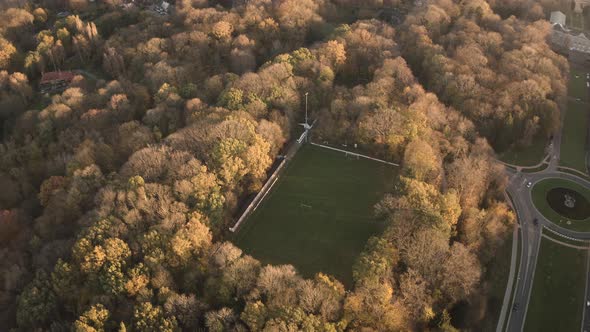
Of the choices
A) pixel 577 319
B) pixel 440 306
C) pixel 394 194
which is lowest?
pixel 577 319

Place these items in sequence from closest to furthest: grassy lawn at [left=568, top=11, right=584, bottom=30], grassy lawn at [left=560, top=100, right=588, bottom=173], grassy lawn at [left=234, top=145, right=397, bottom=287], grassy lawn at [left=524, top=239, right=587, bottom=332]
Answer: grassy lawn at [left=524, top=239, right=587, bottom=332], grassy lawn at [left=234, top=145, right=397, bottom=287], grassy lawn at [left=560, top=100, right=588, bottom=173], grassy lawn at [left=568, top=11, right=584, bottom=30]

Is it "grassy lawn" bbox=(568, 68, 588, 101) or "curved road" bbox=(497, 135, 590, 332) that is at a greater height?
"grassy lawn" bbox=(568, 68, 588, 101)

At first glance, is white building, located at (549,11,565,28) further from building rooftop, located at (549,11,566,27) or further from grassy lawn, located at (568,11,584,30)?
grassy lawn, located at (568,11,584,30)

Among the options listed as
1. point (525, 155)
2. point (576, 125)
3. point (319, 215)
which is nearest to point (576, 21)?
point (576, 125)

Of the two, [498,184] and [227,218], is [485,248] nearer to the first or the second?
[498,184]

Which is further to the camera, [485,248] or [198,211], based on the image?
[485,248]

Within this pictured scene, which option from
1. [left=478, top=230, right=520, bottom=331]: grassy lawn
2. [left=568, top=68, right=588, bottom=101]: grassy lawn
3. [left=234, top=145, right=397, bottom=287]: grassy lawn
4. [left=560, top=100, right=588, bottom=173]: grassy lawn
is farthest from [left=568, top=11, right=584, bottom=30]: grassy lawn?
[left=234, top=145, right=397, bottom=287]: grassy lawn

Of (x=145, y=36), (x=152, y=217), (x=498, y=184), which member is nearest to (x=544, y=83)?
(x=498, y=184)
